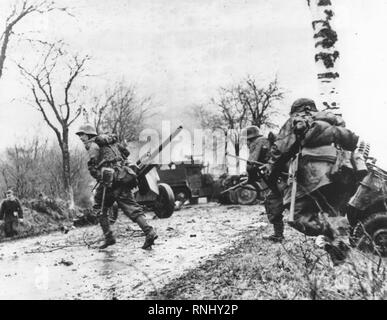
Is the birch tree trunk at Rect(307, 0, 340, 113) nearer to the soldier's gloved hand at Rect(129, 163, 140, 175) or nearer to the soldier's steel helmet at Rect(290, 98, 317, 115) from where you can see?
the soldier's steel helmet at Rect(290, 98, 317, 115)

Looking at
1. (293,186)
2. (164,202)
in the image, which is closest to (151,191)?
(164,202)

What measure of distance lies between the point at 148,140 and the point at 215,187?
23.6 ft

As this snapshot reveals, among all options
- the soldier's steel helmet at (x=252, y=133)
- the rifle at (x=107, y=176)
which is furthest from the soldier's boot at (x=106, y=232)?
the soldier's steel helmet at (x=252, y=133)

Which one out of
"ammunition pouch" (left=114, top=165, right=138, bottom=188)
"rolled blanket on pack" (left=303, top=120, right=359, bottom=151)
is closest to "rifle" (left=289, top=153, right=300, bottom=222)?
"rolled blanket on pack" (left=303, top=120, right=359, bottom=151)

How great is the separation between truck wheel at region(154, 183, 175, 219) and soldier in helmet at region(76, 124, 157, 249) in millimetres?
4509

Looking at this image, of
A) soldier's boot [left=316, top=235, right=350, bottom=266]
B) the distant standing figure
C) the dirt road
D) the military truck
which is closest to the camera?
soldier's boot [left=316, top=235, right=350, bottom=266]

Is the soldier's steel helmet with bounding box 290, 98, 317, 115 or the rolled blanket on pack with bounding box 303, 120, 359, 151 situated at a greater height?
the soldier's steel helmet with bounding box 290, 98, 317, 115

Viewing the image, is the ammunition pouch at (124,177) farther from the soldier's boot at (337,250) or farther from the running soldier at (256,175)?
the soldier's boot at (337,250)

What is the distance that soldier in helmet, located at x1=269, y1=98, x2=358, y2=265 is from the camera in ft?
16.1

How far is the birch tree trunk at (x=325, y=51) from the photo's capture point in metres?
6.25

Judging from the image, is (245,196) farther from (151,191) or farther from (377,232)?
(377,232)
